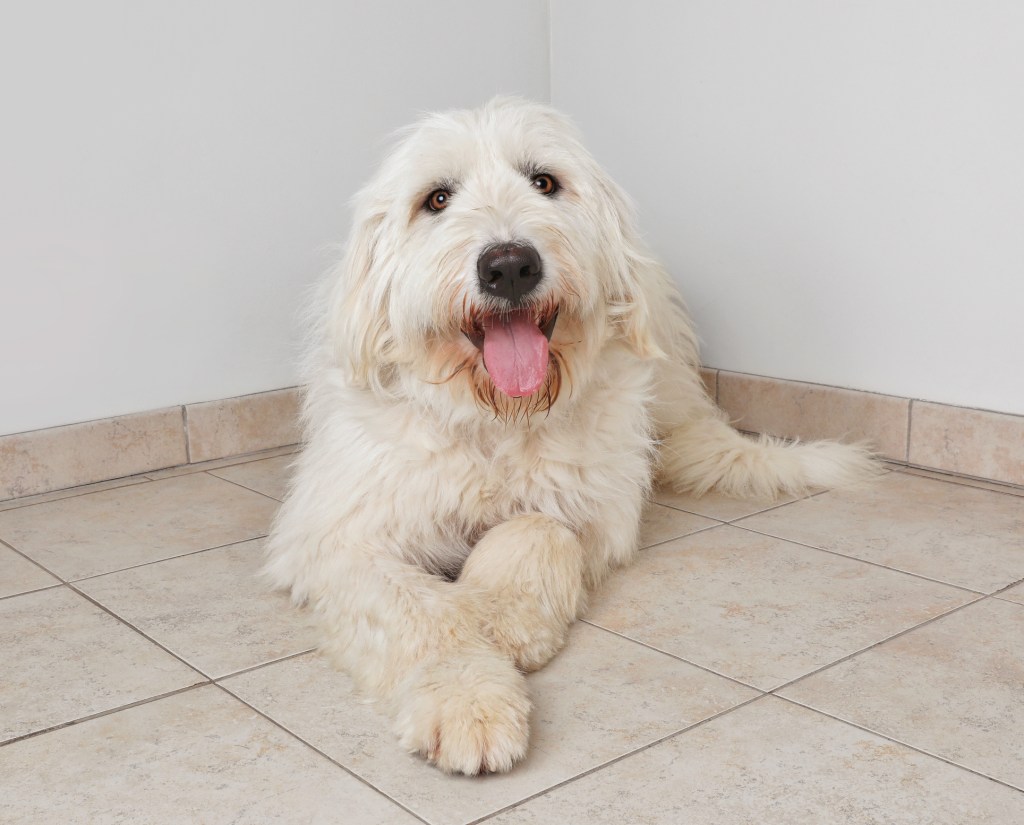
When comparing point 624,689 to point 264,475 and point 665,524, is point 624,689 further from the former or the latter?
point 264,475

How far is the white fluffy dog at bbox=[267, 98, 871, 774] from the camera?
6.21 ft

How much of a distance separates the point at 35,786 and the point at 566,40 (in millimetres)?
3036

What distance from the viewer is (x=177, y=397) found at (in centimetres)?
319

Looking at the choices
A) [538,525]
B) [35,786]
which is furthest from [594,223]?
[35,786]

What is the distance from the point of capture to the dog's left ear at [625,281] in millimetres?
2154

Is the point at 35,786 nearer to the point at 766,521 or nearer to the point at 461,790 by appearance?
the point at 461,790

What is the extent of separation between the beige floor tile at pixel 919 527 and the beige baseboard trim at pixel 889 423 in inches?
3.4

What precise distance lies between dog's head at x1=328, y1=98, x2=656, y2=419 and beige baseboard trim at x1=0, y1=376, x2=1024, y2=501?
3.73 feet

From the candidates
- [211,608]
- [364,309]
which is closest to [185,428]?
[211,608]

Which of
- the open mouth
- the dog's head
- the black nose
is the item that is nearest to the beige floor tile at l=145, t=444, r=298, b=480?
the dog's head

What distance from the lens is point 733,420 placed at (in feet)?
11.3

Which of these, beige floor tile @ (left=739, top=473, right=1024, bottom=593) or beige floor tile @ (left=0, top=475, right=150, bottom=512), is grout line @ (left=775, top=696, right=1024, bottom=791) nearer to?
beige floor tile @ (left=739, top=473, right=1024, bottom=593)

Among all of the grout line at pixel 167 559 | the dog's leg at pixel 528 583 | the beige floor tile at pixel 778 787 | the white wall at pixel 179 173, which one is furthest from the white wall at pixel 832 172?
the grout line at pixel 167 559

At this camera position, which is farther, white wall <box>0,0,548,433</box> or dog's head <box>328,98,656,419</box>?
white wall <box>0,0,548,433</box>
